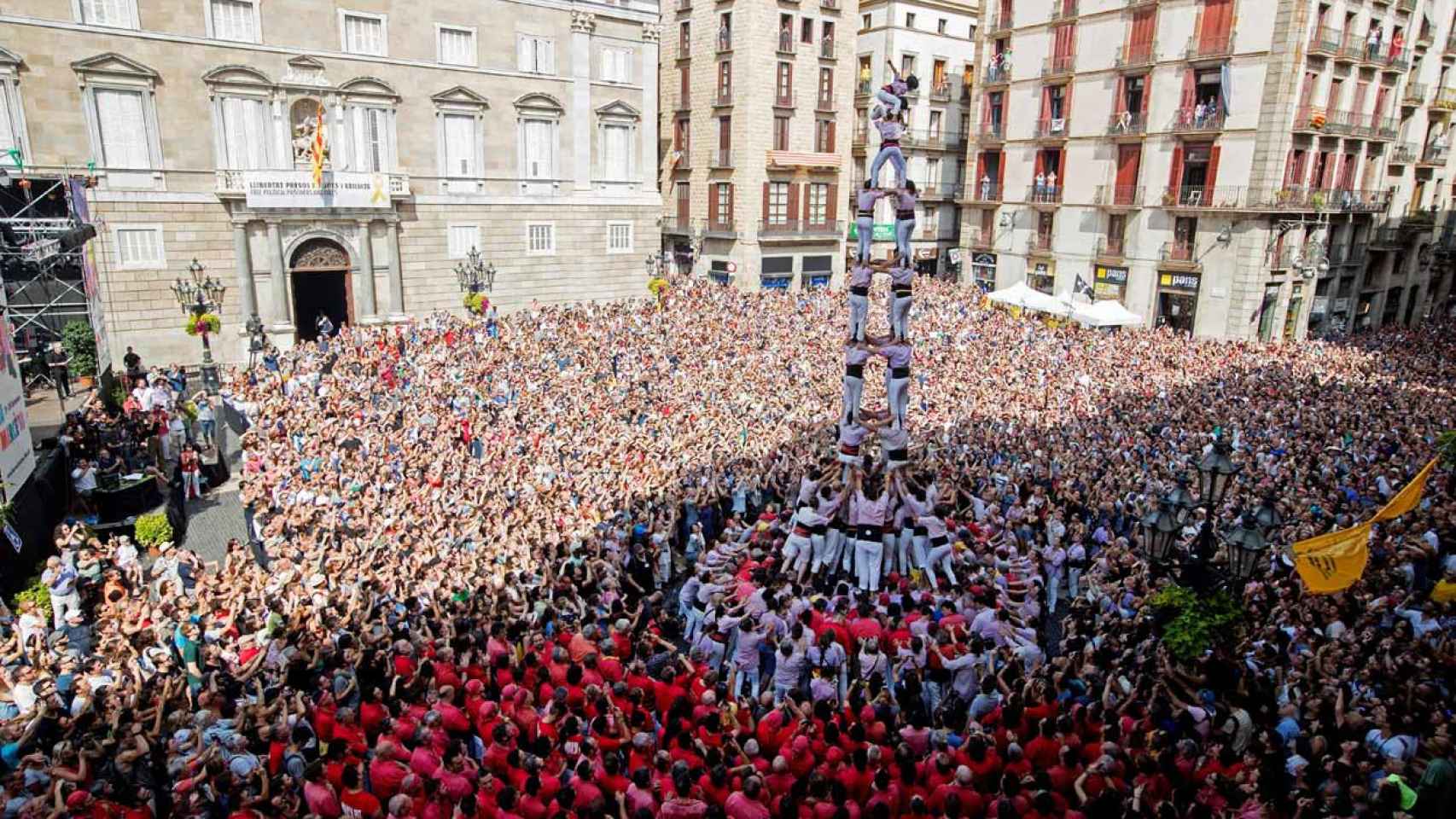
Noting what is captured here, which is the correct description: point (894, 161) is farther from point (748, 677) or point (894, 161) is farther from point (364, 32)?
point (364, 32)

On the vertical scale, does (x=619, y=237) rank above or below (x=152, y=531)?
above

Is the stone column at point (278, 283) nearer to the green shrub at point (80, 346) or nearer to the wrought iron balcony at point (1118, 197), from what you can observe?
the green shrub at point (80, 346)

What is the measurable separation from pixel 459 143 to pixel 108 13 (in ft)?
34.9

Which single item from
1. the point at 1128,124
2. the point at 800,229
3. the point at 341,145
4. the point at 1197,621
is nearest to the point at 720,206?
the point at 800,229

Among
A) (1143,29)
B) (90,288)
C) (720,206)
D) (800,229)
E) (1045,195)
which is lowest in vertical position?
(90,288)

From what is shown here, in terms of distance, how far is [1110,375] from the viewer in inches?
1014

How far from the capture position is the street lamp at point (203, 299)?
1008 inches

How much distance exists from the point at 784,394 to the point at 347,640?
45.6ft

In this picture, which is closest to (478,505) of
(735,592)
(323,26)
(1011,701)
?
(735,592)

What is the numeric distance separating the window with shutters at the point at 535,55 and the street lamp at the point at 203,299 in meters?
13.1

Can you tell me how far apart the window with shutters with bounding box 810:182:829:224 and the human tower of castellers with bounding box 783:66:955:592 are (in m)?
30.6

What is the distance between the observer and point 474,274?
3309 centimetres

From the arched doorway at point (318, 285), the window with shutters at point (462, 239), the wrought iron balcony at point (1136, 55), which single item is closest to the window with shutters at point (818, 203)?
the wrought iron balcony at point (1136, 55)

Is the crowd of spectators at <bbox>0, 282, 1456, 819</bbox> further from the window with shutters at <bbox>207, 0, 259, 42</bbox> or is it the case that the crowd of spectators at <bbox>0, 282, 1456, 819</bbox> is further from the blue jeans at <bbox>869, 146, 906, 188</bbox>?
the window with shutters at <bbox>207, 0, 259, 42</bbox>
